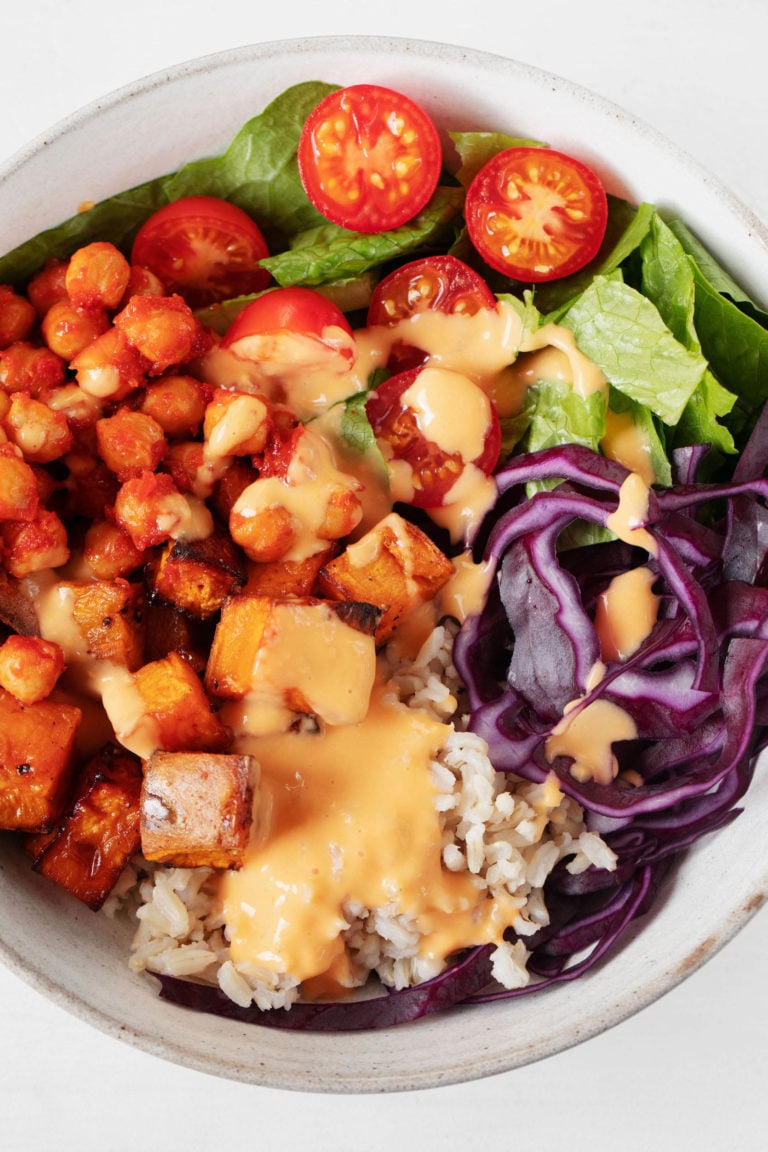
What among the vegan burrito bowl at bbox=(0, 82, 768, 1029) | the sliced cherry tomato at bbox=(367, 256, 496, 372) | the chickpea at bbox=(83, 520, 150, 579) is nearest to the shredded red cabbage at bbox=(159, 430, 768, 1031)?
the vegan burrito bowl at bbox=(0, 82, 768, 1029)

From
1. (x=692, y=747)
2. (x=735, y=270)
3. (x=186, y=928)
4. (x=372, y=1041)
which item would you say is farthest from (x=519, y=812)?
(x=735, y=270)

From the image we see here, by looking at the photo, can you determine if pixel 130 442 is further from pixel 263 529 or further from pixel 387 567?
pixel 387 567

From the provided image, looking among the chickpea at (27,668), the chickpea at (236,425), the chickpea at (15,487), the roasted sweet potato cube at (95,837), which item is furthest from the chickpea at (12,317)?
the roasted sweet potato cube at (95,837)

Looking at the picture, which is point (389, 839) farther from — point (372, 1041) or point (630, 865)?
point (630, 865)

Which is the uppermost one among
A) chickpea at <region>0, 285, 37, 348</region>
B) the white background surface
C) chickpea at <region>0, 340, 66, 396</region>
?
chickpea at <region>0, 285, 37, 348</region>

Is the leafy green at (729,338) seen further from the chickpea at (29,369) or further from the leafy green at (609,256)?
the chickpea at (29,369)

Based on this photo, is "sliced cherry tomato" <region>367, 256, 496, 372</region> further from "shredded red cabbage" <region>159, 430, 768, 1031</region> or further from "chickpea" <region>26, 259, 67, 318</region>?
"chickpea" <region>26, 259, 67, 318</region>

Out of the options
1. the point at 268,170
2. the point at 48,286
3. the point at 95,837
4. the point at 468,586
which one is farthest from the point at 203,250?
the point at 95,837
